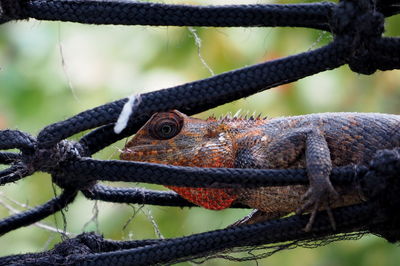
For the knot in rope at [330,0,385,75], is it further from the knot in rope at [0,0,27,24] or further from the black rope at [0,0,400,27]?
the knot in rope at [0,0,27,24]

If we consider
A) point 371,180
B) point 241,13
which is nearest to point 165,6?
point 241,13

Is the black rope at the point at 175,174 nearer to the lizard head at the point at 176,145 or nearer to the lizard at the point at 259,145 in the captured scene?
the lizard at the point at 259,145

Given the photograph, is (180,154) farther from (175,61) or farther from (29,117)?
(29,117)

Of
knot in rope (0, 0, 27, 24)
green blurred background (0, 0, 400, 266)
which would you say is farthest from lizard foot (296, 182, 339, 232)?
green blurred background (0, 0, 400, 266)

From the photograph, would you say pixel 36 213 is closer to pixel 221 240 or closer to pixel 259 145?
pixel 221 240

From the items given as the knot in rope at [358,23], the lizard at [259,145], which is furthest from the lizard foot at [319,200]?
the knot in rope at [358,23]

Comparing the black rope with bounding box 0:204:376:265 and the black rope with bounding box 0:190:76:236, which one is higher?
the black rope with bounding box 0:190:76:236
